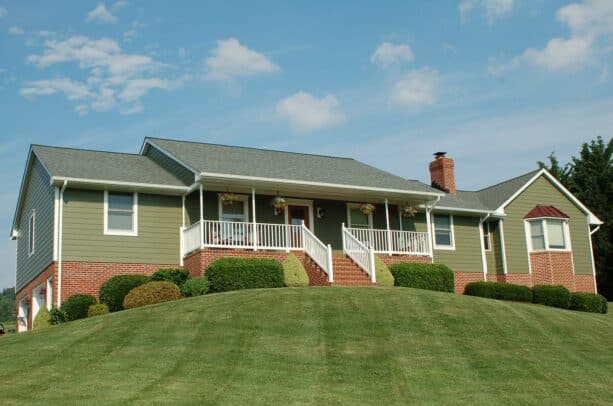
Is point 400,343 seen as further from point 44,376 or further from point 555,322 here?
point 44,376

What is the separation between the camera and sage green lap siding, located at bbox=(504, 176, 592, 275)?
32.7m

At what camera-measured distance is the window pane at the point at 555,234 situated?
32.8 metres

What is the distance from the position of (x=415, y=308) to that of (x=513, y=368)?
4.61 meters

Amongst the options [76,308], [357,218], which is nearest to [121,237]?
[76,308]

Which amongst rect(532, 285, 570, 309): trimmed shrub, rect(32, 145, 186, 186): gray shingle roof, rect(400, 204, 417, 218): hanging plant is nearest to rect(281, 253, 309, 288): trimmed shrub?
rect(32, 145, 186, 186): gray shingle roof

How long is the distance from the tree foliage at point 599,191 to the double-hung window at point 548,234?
32.5ft

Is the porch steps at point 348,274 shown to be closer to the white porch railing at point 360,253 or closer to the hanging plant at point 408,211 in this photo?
the white porch railing at point 360,253

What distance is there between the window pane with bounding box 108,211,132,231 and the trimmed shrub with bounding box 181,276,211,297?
3452mm

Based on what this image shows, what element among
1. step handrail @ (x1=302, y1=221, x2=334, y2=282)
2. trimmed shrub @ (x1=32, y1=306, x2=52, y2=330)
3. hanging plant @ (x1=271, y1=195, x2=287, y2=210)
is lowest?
trimmed shrub @ (x1=32, y1=306, x2=52, y2=330)

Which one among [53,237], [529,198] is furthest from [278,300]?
[529,198]

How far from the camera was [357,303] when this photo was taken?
60.7 ft

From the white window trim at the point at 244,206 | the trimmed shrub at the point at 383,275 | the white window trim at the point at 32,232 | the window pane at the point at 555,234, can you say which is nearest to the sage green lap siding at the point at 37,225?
the white window trim at the point at 32,232

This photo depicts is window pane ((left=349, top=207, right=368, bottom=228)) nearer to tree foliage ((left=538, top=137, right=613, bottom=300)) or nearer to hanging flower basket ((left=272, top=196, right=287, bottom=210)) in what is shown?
hanging flower basket ((left=272, top=196, right=287, bottom=210))

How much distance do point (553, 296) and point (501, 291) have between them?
196cm
